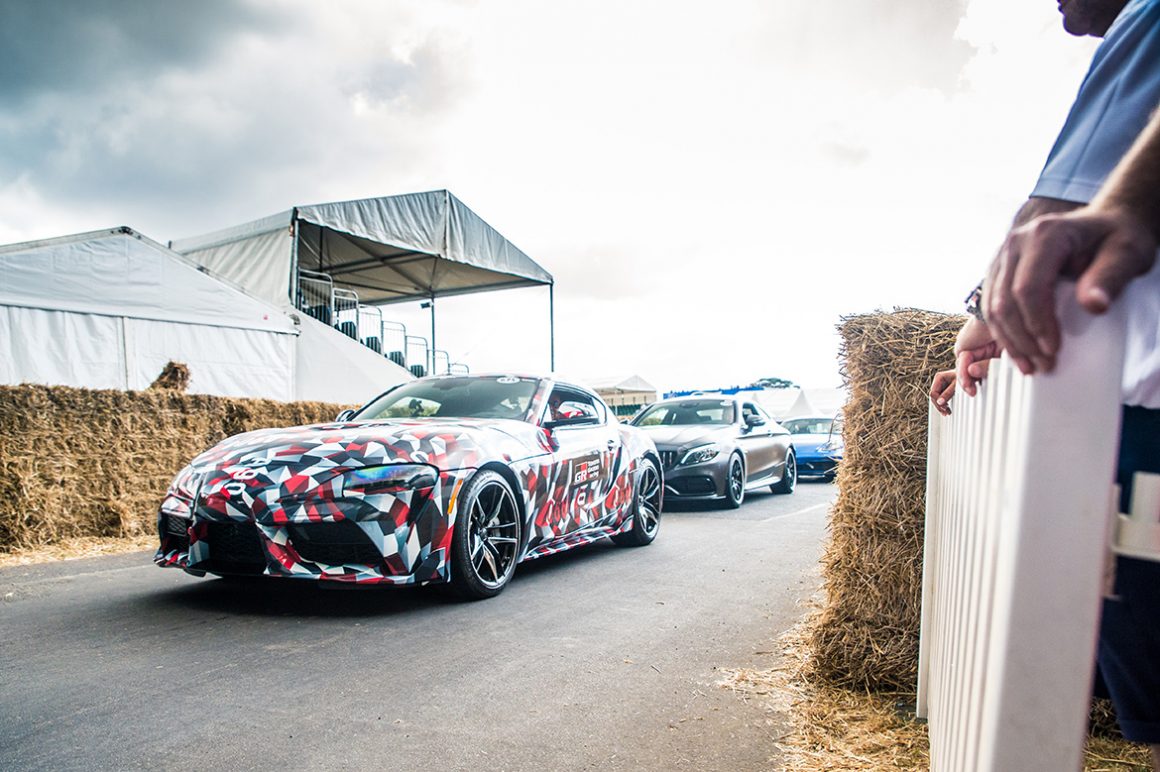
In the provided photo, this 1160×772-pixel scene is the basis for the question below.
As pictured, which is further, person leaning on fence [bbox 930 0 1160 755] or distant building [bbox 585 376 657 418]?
distant building [bbox 585 376 657 418]

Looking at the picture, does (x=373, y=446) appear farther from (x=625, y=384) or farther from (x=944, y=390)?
(x=625, y=384)

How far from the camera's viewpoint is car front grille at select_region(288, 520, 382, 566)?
4051 millimetres

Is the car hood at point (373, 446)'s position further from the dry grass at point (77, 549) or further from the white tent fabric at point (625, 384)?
the white tent fabric at point (625, 384)

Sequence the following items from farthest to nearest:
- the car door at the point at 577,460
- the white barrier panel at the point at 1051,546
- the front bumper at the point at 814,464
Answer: the front bumper at the point at 814,464 → the car door at the point at 577,460 → the white barrier panel at the point at 1051,546

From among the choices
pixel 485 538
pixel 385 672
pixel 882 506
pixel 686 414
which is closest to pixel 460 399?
pixel 485 538

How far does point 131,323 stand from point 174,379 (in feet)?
16.7

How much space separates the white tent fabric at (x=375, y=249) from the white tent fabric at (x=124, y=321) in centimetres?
200

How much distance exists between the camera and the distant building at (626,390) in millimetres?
35281

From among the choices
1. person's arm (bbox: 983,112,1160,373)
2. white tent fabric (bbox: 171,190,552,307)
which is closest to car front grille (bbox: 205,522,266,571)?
person's arm (bbox: 983,112,1160,373)

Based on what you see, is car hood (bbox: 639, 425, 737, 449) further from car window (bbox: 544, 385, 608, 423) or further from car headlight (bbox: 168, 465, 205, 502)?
car headlight (bbox: 168, 465, 205, 502)

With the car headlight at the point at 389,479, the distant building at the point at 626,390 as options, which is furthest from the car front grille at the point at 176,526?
the distant building at the point at 626,390

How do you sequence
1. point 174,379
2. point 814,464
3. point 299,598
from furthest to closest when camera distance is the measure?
point 814,464, point 174,379, point 299,598

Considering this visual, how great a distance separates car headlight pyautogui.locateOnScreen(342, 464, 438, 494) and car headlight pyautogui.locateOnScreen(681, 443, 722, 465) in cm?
564

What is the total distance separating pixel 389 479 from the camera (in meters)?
4.18
